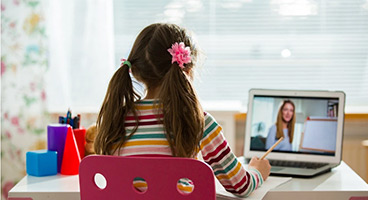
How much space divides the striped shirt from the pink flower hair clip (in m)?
0.13

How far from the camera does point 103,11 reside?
9.57ft

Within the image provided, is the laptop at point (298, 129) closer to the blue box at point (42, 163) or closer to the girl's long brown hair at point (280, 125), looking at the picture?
the girl's long brown hair at point (280, 125)

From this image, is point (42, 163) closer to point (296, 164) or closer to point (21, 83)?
point (296, 164)

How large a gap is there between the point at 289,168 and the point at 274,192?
281mm

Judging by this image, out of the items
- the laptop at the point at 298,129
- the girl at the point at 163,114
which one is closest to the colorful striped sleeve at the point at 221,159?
the girl at the point at 163,114

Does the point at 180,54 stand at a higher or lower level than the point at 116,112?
higher

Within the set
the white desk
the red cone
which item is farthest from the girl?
the red cone

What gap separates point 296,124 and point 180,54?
0.63 m

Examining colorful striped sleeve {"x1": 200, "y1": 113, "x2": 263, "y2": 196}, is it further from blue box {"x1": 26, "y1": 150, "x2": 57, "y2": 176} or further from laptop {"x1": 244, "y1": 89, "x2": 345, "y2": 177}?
blue box {"x1": 26, "y1": 150, "x2": 57, "y2": 176}

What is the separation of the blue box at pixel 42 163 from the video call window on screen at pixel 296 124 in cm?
69

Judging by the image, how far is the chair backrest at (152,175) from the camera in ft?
4.12

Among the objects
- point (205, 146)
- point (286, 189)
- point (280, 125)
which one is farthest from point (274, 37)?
point (205, 146)

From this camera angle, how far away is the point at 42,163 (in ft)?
5.82

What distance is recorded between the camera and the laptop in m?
1.90
